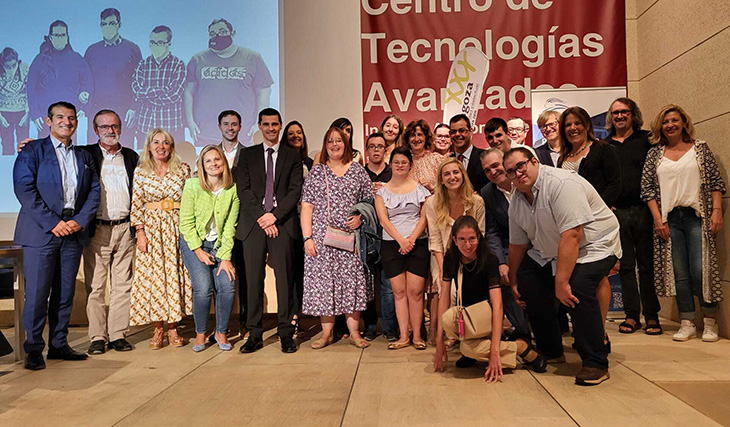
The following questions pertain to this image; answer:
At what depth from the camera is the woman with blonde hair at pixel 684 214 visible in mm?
4102

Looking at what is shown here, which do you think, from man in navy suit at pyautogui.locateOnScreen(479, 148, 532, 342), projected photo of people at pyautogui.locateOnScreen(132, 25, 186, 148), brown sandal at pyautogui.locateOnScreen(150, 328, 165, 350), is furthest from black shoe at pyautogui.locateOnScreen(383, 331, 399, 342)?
projected photo of people at pyautogui.locateOnScreen(132, 25, 186, 148)

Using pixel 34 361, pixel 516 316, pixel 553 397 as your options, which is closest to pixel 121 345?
pixel 34 361

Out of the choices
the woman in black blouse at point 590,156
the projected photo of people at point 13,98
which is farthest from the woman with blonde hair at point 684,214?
the projected photo of people at point 13,98

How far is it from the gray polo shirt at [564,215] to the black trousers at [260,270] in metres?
1.63

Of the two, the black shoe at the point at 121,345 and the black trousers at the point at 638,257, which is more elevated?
the black trousers at the point at 638,257

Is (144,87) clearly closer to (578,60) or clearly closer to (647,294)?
(578,60)

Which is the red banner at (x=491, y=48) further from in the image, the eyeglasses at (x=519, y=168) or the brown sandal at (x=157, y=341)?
the eyeglasses at (x=519, y=168)

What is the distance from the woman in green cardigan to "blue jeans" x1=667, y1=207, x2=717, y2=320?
10.1ft

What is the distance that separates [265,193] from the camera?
164 inches

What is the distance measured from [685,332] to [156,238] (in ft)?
12.1

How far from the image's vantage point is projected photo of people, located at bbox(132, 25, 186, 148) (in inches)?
233

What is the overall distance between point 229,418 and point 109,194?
229 cm

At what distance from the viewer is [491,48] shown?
5938mm

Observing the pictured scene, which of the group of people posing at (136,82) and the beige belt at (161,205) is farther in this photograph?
the group of people posing at (136,82)
